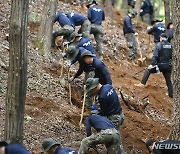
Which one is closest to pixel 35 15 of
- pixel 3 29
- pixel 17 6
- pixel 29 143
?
pixel 3 29

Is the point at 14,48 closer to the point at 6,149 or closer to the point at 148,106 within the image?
the point at 6,149

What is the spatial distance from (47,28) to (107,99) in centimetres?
572

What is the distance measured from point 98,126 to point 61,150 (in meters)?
1.11

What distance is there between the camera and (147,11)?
25.5 m

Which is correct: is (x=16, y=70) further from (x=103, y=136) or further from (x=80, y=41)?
(x=80, y=41)

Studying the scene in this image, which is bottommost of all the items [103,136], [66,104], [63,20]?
[66,104]

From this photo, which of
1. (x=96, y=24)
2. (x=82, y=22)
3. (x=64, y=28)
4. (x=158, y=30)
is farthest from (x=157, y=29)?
(x=64, y=28)

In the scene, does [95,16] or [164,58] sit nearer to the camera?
[164,58]

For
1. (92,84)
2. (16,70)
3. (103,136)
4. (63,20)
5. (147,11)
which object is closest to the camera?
(16,70)

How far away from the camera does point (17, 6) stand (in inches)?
278

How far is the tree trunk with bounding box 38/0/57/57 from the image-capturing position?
43.6 feet

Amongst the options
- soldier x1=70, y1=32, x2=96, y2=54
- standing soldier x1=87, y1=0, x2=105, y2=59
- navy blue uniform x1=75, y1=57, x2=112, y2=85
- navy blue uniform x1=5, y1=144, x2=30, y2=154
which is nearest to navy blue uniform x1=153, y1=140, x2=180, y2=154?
navy blue uniform x1=5, y1=144, x2=30, y2=154

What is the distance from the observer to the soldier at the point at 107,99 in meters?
8.16

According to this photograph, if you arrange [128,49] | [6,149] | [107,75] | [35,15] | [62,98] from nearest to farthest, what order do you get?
1. [6,149]
2. [107,75]
3. [62,98]
4. [35,15]
5. [128,49]
